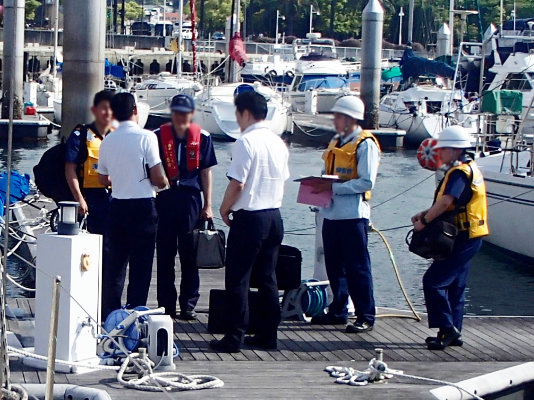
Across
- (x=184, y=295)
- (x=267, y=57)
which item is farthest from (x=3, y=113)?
(x=184, y=295)

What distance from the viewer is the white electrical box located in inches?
252

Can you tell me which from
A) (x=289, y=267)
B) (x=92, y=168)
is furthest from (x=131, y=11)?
(x=289, y=267)

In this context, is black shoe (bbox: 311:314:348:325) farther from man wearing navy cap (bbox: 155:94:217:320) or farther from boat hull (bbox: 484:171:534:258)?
boat hull (bbox: 484:171:534:258)

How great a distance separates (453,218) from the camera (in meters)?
7.39

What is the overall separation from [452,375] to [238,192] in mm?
1782

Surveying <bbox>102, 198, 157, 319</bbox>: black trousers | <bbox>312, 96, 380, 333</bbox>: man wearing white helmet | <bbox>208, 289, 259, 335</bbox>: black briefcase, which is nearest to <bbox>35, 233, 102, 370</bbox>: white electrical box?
<bbox>102, 198, 157, 319</bbox>: black trousers

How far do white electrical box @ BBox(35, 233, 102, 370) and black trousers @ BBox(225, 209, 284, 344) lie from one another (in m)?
0.91

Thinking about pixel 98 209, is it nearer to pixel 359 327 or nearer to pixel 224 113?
pixel 359 327

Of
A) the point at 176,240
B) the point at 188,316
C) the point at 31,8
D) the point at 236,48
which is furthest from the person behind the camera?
the point at 31,8

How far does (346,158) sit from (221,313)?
56.4 inches

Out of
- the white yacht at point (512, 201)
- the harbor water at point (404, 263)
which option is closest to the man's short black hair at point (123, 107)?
the harbor water at point (404, 263)

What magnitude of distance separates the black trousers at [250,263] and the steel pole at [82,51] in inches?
174

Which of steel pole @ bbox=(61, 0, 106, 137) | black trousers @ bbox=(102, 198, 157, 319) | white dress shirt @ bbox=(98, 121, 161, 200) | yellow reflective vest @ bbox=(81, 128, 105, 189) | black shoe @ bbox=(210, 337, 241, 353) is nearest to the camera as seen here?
black shoe @ bbox=(210, 337, 241, 353)

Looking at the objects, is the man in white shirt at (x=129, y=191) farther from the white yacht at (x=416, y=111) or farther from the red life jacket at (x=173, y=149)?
the white yacht at (x=416, y=111)
